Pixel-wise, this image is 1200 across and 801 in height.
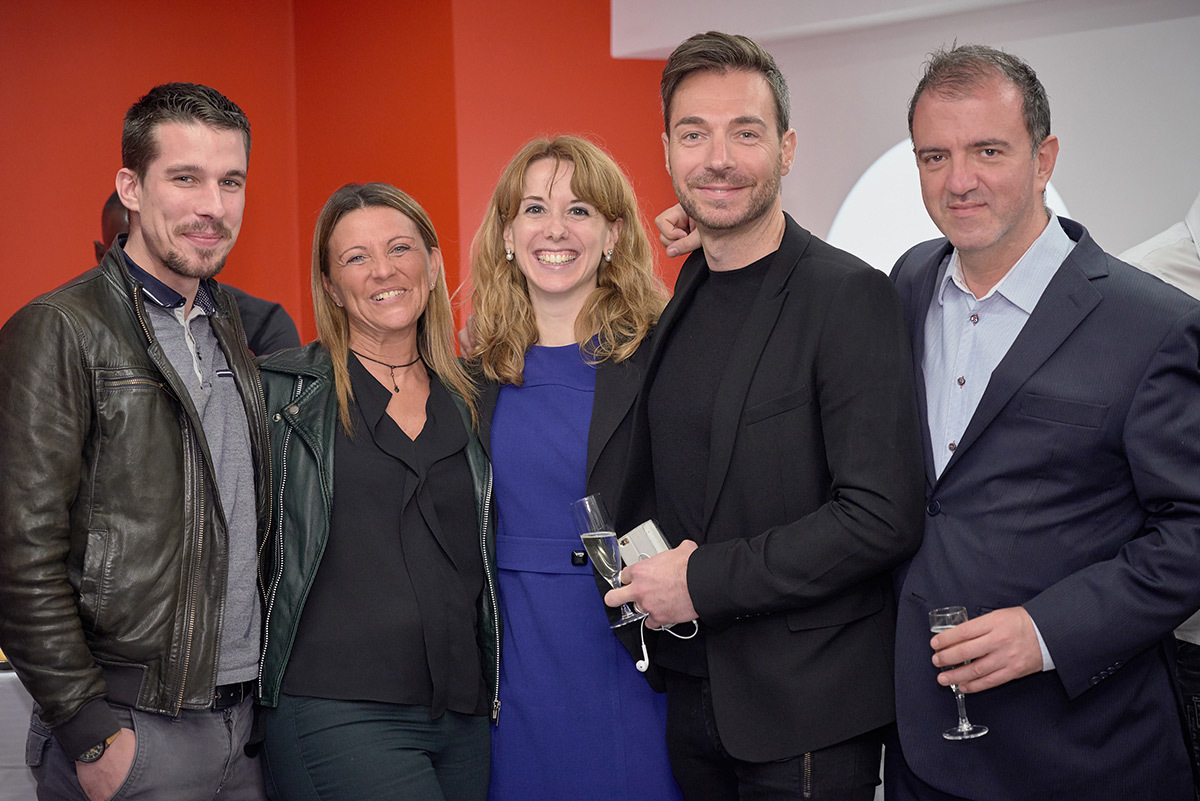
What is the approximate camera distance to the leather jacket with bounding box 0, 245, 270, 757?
2.09 meters

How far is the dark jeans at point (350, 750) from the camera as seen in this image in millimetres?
2355

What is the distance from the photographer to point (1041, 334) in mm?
2025

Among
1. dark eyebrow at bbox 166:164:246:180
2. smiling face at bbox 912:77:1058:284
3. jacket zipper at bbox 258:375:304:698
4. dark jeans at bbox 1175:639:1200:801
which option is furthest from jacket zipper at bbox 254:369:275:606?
dark jeans at bbox 1175:639:1200:801

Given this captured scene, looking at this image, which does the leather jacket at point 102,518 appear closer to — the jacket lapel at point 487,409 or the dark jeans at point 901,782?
the jacket lapel at point 487,409

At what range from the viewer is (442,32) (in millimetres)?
4785

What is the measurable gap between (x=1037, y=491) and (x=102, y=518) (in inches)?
73.7

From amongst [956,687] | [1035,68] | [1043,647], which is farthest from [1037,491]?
[1035,68]

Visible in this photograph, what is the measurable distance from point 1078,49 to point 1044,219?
9.27 ft

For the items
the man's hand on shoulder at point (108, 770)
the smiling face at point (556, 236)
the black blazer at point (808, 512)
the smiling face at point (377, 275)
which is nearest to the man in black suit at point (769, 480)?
the black blazer at point (808, 512)

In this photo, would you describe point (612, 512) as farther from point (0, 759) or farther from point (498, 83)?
point (498, 83)

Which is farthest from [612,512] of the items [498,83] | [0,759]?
[498,83]

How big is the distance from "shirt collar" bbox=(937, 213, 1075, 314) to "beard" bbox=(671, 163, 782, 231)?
51 centimetres

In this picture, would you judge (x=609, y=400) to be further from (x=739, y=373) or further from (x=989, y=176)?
(x=989, y=176)

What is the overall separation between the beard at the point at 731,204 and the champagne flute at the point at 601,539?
2.16ft
